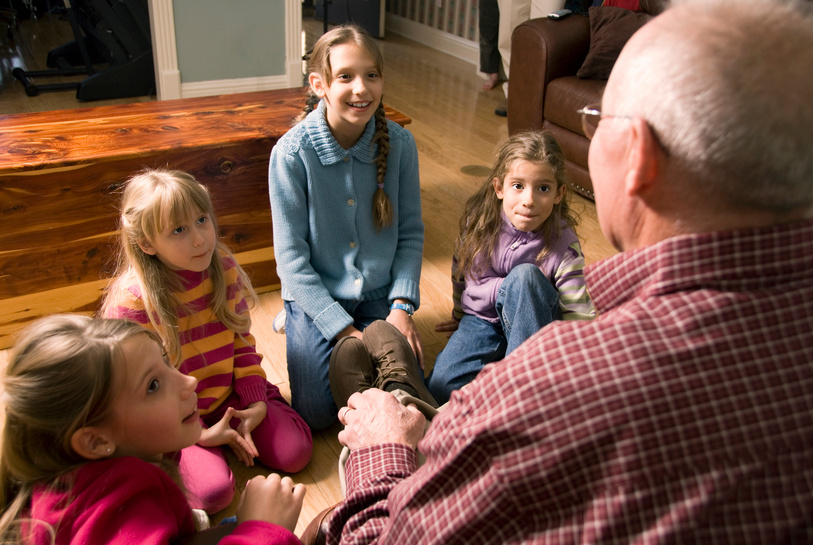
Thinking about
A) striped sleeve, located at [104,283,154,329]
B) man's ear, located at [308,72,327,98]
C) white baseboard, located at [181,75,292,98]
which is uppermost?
man's ear, located at [308,72,327,98]

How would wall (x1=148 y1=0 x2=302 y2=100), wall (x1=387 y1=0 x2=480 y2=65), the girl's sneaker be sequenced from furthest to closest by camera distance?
wall (x1=387 y1=0 x2=480 y2=65) → wall (x1=148 y1=0 x2=302 y2=100) → the girl's sneaker

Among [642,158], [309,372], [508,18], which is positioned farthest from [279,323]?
[508,18]

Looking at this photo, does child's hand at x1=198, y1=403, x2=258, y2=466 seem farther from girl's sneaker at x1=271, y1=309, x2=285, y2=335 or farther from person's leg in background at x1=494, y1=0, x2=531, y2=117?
person's leg in background at x1=494, y1=0, x2=531, y2=117

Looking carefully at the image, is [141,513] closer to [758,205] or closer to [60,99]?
[758,205]

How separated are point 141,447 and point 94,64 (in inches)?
180

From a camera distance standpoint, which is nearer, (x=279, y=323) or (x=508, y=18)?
(x=279, y=323)

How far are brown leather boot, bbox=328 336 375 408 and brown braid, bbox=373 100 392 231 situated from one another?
1.24 ft

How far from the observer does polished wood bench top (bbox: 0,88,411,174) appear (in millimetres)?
1949

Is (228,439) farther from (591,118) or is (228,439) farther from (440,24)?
(440,24)

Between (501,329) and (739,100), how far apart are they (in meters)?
1.39

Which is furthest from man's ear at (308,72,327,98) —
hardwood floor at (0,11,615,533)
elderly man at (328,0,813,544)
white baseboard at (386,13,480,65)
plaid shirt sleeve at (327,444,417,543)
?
white baseboard at (386,13,480,65)

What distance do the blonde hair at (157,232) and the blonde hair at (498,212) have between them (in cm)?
78

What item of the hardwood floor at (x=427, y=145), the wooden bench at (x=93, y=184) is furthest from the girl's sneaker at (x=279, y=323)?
the wooden bench at (x=93, y=184)

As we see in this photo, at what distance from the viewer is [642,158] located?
72cm
